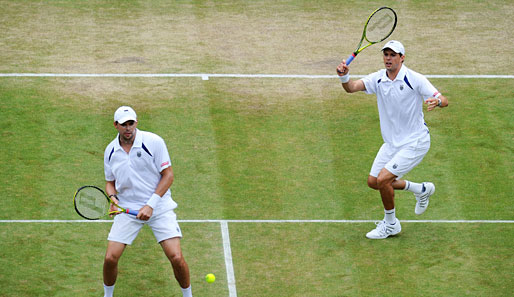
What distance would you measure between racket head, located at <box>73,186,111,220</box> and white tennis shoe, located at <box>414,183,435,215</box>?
418 cm

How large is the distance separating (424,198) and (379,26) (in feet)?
7.47

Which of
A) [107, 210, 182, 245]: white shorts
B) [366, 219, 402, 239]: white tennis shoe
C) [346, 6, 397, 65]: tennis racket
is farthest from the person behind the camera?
[346, 6, 397, 65]: tennis racket

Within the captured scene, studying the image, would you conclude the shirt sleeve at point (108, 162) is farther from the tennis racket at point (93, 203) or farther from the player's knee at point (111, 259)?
the player's knee at point (111, 259)

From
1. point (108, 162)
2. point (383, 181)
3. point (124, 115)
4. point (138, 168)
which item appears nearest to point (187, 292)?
point (138, 168)

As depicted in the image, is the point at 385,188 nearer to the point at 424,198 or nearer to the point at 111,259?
the point at 424,198

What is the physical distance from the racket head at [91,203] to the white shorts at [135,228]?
0.21 metres

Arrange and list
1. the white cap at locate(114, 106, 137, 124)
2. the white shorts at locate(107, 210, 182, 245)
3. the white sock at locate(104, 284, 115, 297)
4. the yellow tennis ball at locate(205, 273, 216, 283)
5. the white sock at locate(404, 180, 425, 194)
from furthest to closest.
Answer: the white sock at locate(404, 180, 425, 194), the yellow tennis ball at locate(205, 273, 216, 283), the white sock at locate(104, 284, 115, 297), the white shorts at locate(107, 210, 182, 245), the white cap at locate(114, 106, 137, 124)

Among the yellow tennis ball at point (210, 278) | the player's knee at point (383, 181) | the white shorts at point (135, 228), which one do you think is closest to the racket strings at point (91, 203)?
the white shorts at point (135, 228)

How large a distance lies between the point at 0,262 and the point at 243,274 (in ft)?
9.15

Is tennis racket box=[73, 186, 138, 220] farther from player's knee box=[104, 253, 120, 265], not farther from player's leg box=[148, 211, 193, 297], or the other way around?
player's knee box=[104, 253, 120, 265]

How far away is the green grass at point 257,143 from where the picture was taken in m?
10.6

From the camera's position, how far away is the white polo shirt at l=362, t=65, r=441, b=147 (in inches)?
429

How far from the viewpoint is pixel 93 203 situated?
31.1ft

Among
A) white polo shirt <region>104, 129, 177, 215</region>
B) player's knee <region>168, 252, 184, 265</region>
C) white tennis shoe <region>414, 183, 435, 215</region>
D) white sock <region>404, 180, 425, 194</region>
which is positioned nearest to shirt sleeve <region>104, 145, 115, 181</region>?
white polo shirt <region>104, 129, 177, 215</region>
